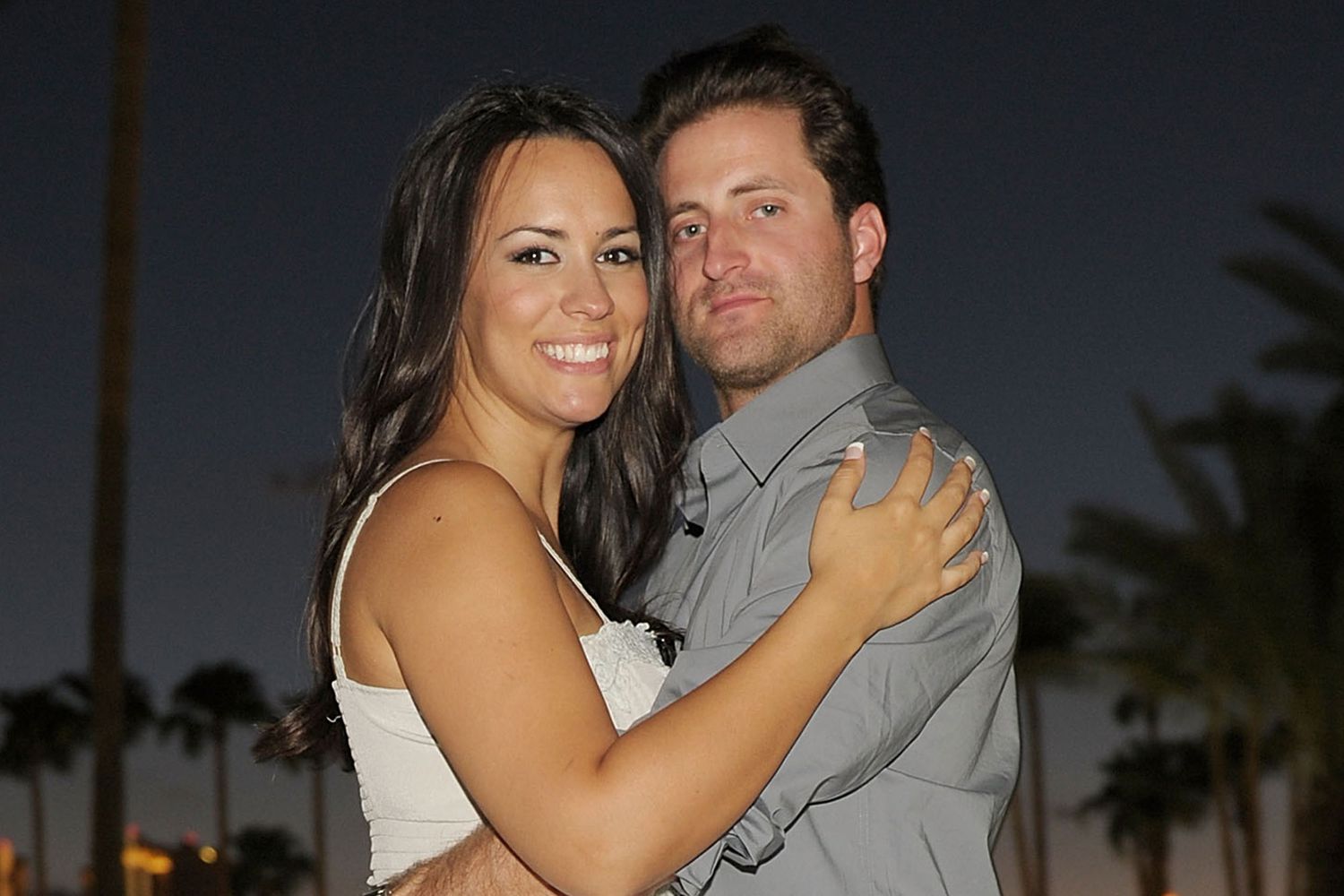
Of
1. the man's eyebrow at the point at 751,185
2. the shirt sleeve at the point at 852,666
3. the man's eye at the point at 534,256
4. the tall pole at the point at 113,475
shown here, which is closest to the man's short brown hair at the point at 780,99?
the man's eyebrow at the point at 751,185

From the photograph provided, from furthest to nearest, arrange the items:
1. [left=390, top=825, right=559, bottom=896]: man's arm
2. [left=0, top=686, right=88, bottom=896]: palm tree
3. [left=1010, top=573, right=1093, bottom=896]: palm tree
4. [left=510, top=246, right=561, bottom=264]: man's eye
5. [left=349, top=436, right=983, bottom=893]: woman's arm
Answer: [left=0, top=686, right=88, bottom=896]: palm tree → [left=1010, top=573, right=1093, bottom=896]: palm tree → [left=510, top=246, right=561, bottom=264]: man's eye → [left=390, top=825, right=559, bottom=896]: man's arm → [left=349, top=436, right=983, bottom=893]: woman's arm

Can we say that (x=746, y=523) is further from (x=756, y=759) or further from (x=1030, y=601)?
(x=1030, y=601)

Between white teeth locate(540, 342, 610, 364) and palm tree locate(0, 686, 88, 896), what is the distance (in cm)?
4661

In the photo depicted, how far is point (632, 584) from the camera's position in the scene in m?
3.55

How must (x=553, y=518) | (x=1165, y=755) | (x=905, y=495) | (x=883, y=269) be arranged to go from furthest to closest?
1. (x=1165, y=755)
2. (x=883, y=269)
3. (x=553, y=518)
4. (x=905, y=495)

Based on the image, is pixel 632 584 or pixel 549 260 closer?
pixel 549 260

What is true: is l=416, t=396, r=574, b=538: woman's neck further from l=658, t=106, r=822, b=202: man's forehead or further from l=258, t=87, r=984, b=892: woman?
l=658, t=106, r=822, b=202: man's forehead

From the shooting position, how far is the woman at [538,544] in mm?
2453

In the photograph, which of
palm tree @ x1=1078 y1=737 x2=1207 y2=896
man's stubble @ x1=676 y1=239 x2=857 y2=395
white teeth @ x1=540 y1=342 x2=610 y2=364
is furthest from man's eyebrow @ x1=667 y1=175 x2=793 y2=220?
palm tree @ x1=1078 y1=737 x2=1207 y2=896

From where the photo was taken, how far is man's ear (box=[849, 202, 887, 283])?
360cm

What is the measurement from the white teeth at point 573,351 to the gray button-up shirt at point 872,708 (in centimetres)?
33

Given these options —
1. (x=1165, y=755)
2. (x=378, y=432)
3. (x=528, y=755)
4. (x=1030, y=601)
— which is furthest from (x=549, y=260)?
(x=1165, y=755)

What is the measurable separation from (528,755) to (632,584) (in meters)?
1.12

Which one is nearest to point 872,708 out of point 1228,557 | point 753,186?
point 753,186
